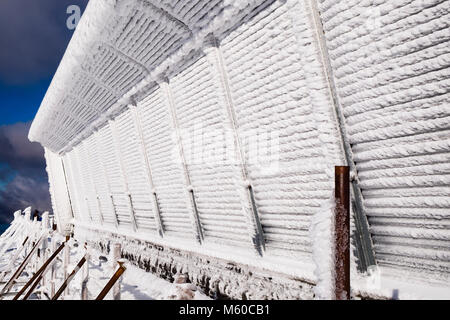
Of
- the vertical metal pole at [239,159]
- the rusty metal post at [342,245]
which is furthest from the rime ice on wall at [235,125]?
the rusty metal post at [342,245]

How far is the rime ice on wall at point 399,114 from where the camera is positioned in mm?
1970

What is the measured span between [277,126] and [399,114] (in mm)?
1155

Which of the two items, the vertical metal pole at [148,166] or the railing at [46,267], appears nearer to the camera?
the railing at [46,267]

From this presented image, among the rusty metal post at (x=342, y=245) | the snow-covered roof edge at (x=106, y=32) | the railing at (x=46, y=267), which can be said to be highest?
the snow-covered roof edge at (x=106, y=32)

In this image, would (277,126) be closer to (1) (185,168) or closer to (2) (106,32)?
(1) (185,168)

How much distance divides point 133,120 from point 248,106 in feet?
10.2

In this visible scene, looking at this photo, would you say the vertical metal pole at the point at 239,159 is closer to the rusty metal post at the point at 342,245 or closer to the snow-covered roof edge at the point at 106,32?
the snow-covered roof edge at the point at 106,32

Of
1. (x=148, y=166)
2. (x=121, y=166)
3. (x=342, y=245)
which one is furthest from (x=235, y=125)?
(x=121, y=166)

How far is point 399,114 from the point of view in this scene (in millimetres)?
2160

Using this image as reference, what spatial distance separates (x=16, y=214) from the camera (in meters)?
13.9

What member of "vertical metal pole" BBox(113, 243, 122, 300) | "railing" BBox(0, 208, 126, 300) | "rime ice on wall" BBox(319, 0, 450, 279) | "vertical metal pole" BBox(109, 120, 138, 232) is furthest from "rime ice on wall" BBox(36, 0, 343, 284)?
"railing" BBox(0, 208, 126, 300)

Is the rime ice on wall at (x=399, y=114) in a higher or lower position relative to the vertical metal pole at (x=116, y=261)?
higher

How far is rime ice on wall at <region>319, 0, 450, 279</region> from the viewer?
6.46ft
